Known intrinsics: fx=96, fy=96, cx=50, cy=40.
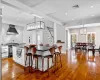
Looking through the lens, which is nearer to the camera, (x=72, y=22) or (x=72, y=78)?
(x=72, y=78)

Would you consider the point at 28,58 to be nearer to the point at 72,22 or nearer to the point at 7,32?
the point at 7,32

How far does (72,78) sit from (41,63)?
149 centimetres

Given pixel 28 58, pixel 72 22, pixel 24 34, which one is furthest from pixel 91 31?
pixel 28 58

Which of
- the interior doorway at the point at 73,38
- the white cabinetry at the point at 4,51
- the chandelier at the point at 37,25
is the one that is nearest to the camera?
the chandelier at the point at 37,25

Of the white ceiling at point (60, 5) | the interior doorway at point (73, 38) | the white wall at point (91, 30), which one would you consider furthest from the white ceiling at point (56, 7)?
the interior doorway at point (73, 38)

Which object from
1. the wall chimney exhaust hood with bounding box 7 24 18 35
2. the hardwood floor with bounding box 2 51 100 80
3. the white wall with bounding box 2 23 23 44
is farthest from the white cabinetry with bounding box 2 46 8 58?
the hardwood floor with bounding box 2 51 100 80

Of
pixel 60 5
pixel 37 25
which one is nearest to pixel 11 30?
pixel 37 25

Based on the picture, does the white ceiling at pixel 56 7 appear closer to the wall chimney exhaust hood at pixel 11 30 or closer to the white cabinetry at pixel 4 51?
the wall chimney exhaust hood at pixel 11 30

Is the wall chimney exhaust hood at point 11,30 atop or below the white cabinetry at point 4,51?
atop

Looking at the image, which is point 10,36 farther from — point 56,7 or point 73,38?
point 73,38

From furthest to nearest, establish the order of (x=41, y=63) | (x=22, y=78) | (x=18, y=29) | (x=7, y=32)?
(x=18, y=29)
(x=7, y=32)
(x=41, y=63)
(x=22, y=78)

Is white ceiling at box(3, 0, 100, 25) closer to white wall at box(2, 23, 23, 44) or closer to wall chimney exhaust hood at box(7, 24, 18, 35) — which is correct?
white wall at box(2, 23, 23, 44)

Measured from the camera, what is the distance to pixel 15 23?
28.9 feet

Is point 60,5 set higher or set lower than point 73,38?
higher
